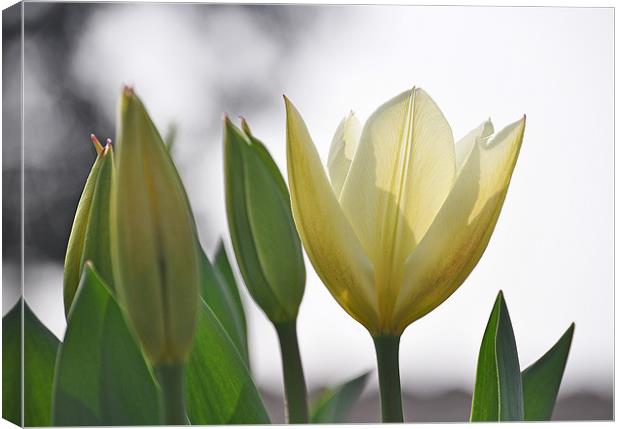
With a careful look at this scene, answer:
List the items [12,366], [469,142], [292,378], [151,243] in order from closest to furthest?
[151,243]
[292,378]
[469,142]
[12,366]

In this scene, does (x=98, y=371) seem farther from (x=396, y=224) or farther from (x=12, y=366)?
(x=12, y=366)

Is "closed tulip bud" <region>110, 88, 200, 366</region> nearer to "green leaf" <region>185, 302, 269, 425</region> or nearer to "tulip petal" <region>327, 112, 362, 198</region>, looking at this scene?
"green leaf" <region>185, 302, 269, 425</region>

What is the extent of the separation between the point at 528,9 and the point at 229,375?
678mm

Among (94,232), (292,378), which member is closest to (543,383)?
(292,378)

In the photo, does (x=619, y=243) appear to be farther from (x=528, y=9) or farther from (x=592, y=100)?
(x=528, y=9)

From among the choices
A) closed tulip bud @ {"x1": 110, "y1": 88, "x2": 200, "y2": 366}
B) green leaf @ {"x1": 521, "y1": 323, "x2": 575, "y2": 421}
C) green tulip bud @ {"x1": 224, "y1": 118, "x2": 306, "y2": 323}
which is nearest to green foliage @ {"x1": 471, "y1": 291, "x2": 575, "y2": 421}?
green leaf @ {"x1": 521, "y1": 323, "x2": 575, "y2": 421}

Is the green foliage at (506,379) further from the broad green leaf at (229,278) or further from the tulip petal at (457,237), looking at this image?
the broad green leaf at (229,278)

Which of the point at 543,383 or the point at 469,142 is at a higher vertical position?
the point at 469,142

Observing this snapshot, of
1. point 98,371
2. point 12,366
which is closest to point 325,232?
point 98,371

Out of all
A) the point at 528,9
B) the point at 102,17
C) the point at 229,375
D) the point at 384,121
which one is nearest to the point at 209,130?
the point at 102,17

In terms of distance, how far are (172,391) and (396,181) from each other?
0.25 meters

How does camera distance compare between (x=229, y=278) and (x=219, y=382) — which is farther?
(x=229, y=278)

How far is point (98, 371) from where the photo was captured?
0.41 meters

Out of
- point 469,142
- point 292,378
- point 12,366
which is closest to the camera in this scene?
point 292,378
